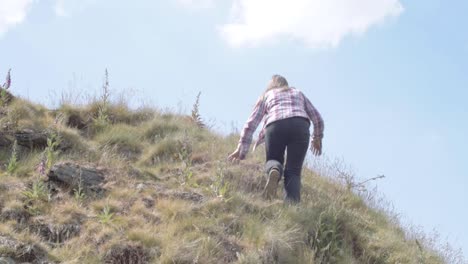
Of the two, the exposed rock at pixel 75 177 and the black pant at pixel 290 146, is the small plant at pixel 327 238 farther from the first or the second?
the exposed rock at pixel 75 177

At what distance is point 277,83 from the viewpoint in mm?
6930

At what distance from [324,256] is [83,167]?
261 cm

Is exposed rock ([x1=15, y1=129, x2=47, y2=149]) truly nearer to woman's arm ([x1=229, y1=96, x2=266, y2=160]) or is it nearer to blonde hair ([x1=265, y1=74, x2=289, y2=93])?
woman's arm ([x1=229, y1=96, x2=266, y2=160])

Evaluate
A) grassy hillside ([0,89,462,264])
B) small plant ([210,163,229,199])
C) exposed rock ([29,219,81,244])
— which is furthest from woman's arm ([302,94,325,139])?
exposed rock ([29,219,81,244])

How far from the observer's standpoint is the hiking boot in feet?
19.5

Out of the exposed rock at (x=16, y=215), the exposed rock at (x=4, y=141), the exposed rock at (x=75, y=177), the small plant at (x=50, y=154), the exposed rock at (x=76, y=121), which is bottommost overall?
the exposed rock at (x=16, y=215)

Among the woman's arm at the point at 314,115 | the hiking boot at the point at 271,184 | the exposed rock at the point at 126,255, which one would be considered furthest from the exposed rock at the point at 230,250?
the woman's arm at the point at 314,115

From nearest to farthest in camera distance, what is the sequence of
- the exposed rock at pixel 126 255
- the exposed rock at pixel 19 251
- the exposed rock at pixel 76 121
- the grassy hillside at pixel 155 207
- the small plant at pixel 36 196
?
the exposed rock at pixel 19 251 < the exposed rock at pixel 126 255 < the grassy hillside at pixel 155 207 < the small plant at pixel 36 196 < the exposed rock at pixel 76 121

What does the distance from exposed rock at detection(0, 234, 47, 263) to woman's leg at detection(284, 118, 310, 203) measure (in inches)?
108

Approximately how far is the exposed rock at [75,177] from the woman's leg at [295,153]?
6.52ft

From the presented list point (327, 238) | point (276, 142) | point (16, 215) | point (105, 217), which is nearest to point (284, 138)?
point (276, 142)

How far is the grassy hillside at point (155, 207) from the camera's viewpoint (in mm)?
4797

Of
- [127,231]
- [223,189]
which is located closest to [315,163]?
[223,189]

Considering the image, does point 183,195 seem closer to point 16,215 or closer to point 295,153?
point 295,153
